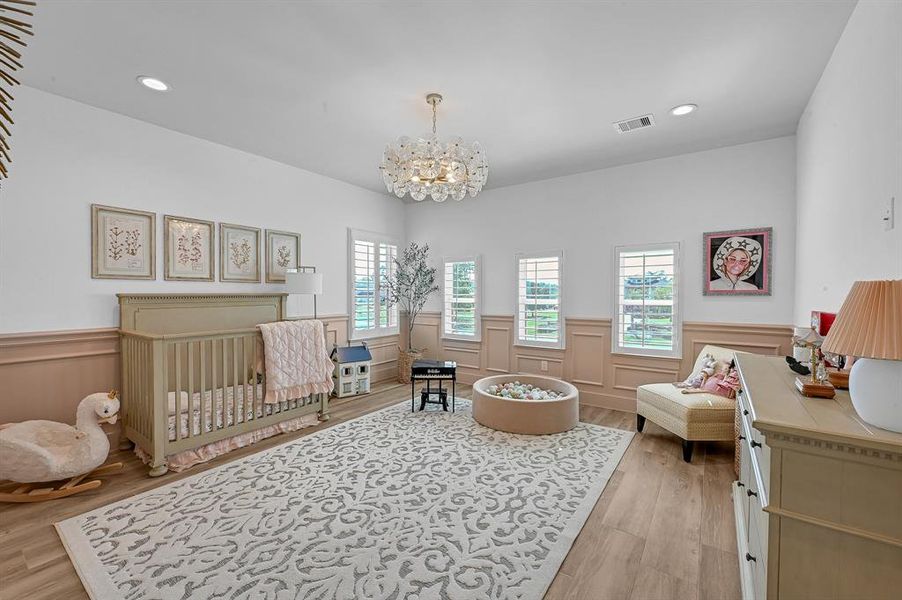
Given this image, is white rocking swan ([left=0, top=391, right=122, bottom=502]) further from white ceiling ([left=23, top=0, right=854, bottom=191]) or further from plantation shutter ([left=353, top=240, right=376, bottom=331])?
plantation shutter ([left=353, top=240, right=376, bottom=331])

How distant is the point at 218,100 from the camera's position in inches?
124

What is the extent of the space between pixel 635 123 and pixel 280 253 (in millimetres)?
3985

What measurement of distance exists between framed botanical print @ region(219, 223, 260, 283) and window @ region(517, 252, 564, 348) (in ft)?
10.8

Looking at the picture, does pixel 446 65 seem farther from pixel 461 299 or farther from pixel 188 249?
pixel 461 299

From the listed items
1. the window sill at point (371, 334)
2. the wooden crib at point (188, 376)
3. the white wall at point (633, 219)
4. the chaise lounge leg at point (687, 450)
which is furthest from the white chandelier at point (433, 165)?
the window sill at point (371, 334)

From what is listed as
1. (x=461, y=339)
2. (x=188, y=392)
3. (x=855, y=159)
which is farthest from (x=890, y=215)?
(x=461, y=339)

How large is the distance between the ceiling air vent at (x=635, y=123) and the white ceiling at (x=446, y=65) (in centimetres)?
Answer: 7

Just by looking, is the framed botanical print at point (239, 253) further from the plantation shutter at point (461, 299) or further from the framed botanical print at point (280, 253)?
the plantation shutter at point (461, 299)

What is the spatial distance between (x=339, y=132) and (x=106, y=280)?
2407 millimetres

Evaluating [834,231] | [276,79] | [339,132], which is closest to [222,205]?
[339,132]

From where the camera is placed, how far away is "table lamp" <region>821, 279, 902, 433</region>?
3.65 feet

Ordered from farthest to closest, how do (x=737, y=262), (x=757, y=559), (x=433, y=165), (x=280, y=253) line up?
(x=280, y=253)
(x=737, y=262)
(x=433, y=165)
(x=757, y=559)

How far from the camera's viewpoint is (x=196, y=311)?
385cm

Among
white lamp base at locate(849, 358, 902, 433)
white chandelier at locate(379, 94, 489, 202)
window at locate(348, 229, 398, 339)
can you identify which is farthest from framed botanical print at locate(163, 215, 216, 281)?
white lamp base at locate(849, 358, 902, 433)
